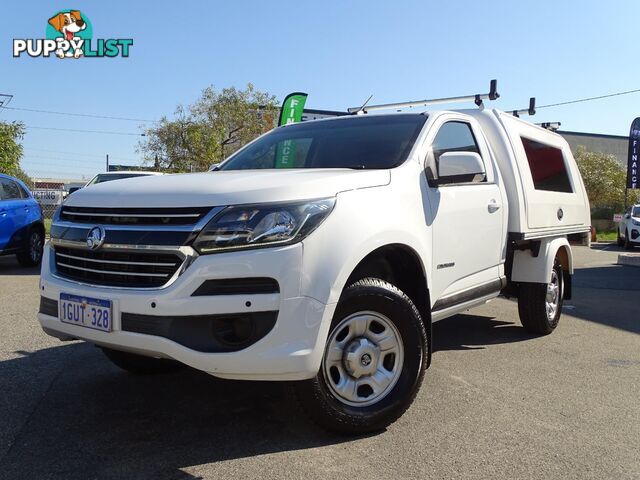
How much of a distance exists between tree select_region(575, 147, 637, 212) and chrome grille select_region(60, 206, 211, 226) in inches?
1418

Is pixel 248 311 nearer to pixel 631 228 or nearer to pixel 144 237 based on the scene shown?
pixel 144 237

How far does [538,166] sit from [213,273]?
159 inches

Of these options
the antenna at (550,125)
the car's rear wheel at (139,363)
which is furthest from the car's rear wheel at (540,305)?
the car's rear wheel at (139,363)

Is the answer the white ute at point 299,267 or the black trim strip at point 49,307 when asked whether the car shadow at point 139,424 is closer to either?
the white ute at point 299,267

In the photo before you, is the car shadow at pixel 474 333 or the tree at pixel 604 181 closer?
the car shadow at pixel 474 333

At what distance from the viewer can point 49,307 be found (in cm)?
328

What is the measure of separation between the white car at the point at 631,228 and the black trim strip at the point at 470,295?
17.0m

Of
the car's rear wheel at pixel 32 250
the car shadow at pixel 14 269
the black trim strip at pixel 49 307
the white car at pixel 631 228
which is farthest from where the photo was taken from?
the white car at pixel 631 228

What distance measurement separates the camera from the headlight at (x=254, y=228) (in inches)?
109

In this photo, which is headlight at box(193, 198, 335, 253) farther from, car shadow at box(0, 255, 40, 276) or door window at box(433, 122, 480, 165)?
car shadow at box(0, 255, 40, 276)

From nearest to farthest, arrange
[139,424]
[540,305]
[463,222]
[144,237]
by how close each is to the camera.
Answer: [144,237] → [139,424] → [463,222] → [540,305]

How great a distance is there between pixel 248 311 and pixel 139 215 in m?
0.77

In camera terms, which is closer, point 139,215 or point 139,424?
point 139,215

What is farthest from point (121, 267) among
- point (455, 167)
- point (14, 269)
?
point (14, 269)
